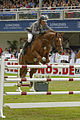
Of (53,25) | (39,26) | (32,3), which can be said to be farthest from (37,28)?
(32,3)

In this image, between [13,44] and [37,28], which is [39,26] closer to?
[37,28]

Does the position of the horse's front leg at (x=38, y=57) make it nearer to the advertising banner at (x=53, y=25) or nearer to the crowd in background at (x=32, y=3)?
the advertising banner at (x=53, y=25)

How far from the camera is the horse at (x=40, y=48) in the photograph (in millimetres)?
11951

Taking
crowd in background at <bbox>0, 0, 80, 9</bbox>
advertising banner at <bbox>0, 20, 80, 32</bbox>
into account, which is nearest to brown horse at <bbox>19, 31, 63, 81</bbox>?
advertising banner at <bbox>0, 20, 80, 32</bbox>

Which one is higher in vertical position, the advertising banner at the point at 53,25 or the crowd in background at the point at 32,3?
the crowd in background at the point at 32,3

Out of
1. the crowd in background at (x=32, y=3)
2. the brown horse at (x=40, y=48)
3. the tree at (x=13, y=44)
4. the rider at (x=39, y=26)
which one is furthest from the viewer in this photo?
the tree at (x=13, y=44)

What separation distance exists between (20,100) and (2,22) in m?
23.0

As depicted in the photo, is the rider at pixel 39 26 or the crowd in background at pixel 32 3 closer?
the rider at pixel 39 26

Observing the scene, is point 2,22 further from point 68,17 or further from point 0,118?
point 0,118

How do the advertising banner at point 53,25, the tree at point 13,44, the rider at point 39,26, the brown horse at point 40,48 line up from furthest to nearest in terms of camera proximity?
1. the tree at point 13,44
2. the advertising banner at point 53,25
3. the rider at point 39,26
4. the brown horse at point 40,48

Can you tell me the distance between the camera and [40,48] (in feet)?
40.4

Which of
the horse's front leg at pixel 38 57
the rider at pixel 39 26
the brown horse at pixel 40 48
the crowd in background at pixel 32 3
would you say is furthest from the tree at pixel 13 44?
the rider at pixel 39 26

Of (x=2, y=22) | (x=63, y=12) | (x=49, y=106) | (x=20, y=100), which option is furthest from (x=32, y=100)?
(x=2, y=22)

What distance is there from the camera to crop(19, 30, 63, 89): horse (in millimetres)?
11951
